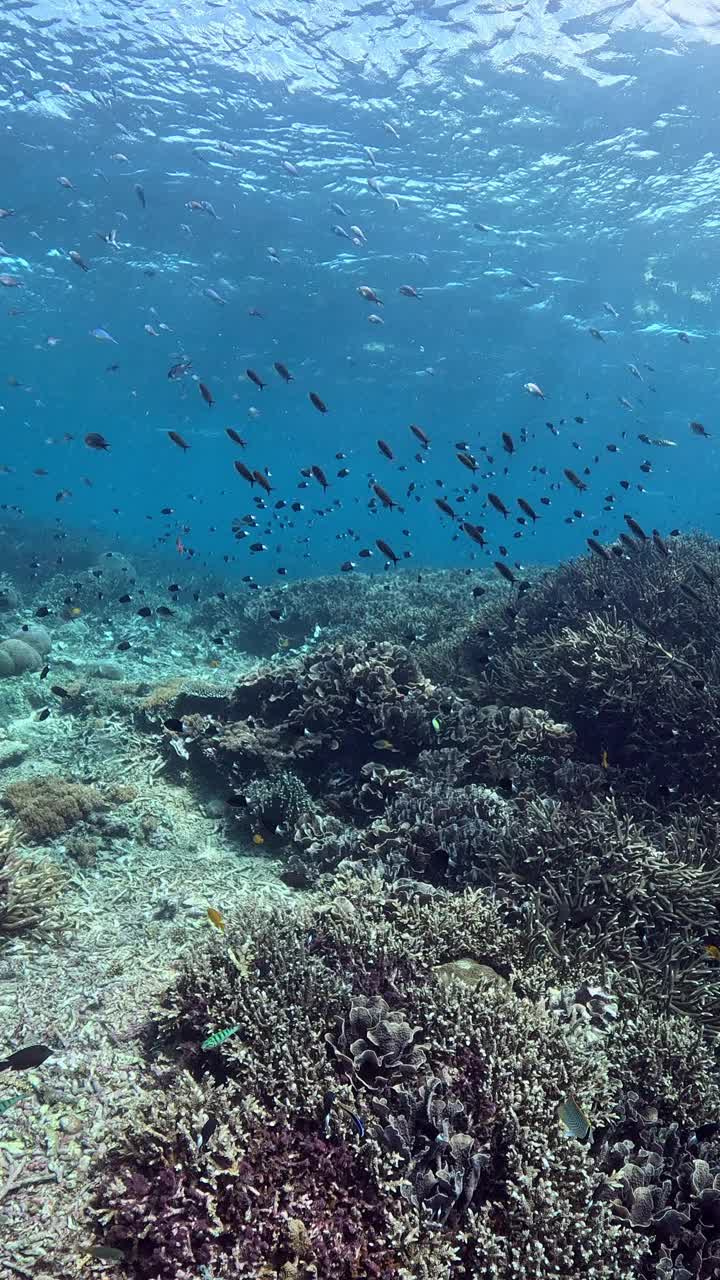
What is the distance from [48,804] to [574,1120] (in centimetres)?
724

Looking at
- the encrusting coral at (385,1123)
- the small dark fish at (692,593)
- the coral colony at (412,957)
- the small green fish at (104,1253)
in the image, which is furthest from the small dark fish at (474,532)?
the small green fish at (104,1253)

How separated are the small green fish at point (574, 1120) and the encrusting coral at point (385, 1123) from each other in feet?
0.18

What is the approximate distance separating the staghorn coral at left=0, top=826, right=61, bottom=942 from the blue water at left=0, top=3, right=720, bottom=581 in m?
8.41

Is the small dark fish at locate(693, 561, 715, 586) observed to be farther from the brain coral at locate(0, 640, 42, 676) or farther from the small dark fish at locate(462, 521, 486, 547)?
the brain coral at locate(0, 640, 42, 676)

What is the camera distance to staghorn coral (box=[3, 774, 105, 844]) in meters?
8.36

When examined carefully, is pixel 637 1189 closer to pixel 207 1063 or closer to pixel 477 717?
pixel 207 1063

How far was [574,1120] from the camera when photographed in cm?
409

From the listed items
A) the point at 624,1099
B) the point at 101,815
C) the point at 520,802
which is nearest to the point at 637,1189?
the point at 624,1099

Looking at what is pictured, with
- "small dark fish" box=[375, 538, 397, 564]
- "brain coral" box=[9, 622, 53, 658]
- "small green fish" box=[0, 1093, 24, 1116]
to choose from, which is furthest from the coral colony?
"brain coral" box=[9, 622, 53, 658]

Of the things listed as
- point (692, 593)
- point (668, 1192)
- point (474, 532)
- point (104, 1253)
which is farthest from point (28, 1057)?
point (692, 593)

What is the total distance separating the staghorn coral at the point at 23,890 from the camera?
6.48 meters

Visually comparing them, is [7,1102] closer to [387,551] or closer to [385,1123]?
[385,1123]

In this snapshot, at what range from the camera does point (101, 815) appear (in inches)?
347

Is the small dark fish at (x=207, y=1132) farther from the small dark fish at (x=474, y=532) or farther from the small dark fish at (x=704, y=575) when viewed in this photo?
the small dark fish at (x=704, y=575)
